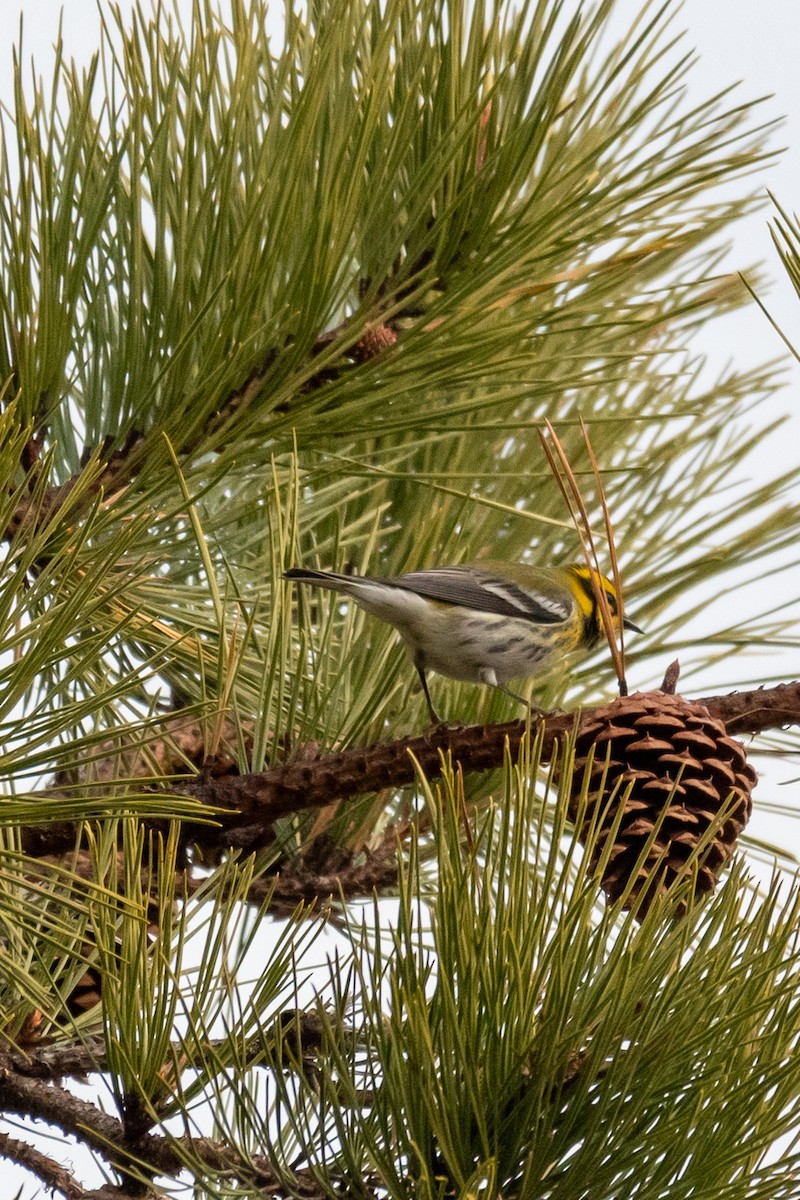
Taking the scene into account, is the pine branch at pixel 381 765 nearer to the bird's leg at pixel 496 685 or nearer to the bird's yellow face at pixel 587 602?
the bird's leg at pixel 496 685

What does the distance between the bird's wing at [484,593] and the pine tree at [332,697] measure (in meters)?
0.05

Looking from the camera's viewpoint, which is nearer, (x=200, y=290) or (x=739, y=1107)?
(x=739, y=1107)

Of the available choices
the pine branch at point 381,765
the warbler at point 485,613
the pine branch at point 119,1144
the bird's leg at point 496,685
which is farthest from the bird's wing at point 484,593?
the pine branch at point 119,1144

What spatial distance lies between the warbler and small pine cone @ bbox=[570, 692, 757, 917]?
186mm

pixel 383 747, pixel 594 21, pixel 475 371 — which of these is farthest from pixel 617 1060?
pixel 594 21

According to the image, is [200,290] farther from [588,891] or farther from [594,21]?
[588,891]

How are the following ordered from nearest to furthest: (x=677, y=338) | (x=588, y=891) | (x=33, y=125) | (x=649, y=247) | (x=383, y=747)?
(x=588, y=891), (x=383, y=747), (x=33, y=125), (x=649, y=247), (x=677, y=338)

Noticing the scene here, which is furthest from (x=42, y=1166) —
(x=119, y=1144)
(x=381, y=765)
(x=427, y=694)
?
(x=427, y=694)

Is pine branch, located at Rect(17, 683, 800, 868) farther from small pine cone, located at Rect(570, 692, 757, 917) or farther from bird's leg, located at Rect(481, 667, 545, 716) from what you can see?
bird's leg, located at Rect(481, 667, 545, 716)

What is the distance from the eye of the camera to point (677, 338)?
2.22 metres

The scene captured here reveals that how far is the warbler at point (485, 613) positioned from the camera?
1.73 metres

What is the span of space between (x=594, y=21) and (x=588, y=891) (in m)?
0.86

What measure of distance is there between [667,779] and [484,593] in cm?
102

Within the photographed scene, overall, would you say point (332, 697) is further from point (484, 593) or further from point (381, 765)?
point (484, 593)
